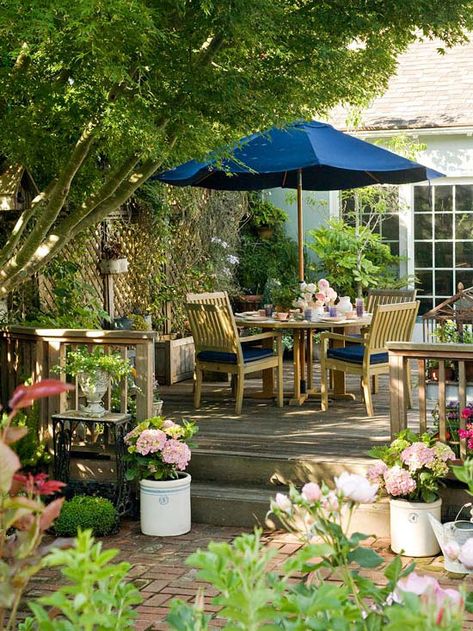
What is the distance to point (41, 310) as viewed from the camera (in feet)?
26.3

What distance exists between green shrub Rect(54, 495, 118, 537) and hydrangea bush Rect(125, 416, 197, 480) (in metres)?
0.24

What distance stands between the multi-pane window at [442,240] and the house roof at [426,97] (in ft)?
2.60

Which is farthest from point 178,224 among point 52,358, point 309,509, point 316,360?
point 309,509

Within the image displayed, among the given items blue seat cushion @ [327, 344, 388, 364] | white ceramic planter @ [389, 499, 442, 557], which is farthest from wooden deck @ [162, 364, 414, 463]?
white ceramic planter @ [389, 499, 442, 557]

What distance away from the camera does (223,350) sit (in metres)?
7.71

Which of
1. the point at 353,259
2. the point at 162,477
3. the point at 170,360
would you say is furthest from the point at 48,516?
the point at 353,259

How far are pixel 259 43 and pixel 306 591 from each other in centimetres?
370

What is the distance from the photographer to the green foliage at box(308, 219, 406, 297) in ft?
37.9

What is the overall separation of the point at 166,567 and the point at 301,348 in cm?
330

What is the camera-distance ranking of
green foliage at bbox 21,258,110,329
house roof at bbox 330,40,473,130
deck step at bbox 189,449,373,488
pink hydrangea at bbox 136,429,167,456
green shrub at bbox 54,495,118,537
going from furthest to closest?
1. house roof at bbox 330,40,473,130
2. green foliage at bbox 21,258,110,329
3. deck step at bbox 189,449,373,488
4. pink hydrangea at bbox 136,429,167,456
5. green shrub at bbox 54,495,118,537

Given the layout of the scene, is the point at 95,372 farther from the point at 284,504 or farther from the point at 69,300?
the point at 284,504

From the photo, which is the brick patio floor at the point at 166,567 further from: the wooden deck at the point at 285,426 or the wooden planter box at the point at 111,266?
the wooden planter box at the point at 111,266

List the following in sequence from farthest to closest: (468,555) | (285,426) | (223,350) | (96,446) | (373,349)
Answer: (223,350)
(373,349)
(285,426)
(96,446)
(468,555)

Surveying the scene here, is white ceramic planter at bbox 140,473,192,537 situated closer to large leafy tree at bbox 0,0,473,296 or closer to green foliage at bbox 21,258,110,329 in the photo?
large leafy tree at bbox 0,0,473,296
